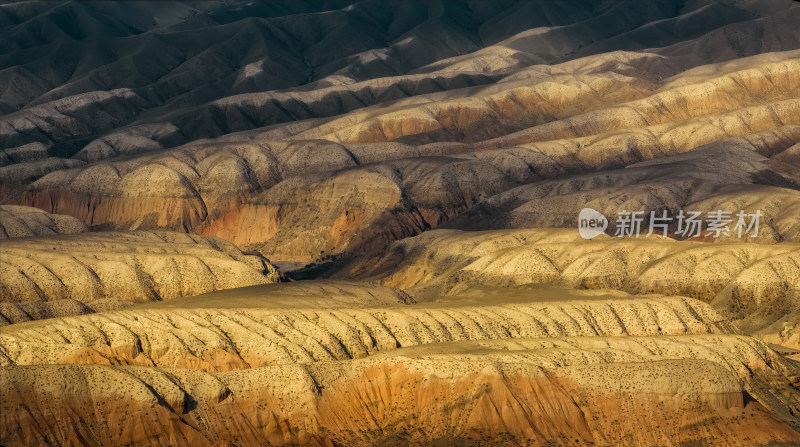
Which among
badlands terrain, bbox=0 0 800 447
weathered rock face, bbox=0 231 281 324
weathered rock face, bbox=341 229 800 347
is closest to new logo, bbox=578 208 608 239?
badlands terrain, bbox=0 0 800 447

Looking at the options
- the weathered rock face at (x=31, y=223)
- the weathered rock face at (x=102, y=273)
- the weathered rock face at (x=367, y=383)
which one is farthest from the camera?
the weathered rock face at (x=31, y=223)

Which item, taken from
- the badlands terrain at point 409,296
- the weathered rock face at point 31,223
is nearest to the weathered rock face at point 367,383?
the badlands terrain at point 409,296

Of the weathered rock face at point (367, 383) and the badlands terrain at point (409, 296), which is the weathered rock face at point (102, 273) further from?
the weathered rock face at point (367, 383)

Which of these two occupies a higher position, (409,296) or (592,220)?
(409,296)

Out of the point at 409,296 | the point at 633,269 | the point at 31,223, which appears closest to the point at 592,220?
the point at 633,269

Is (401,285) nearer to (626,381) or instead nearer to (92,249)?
(92,249)

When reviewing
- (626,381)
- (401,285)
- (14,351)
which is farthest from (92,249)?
(626,381)

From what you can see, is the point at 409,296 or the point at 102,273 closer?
the point at 102,273

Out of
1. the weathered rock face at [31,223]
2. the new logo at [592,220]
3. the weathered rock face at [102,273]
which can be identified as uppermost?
the weathered rock face at [102,273]

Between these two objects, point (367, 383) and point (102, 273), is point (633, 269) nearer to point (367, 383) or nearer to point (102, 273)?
point (102, 273)
